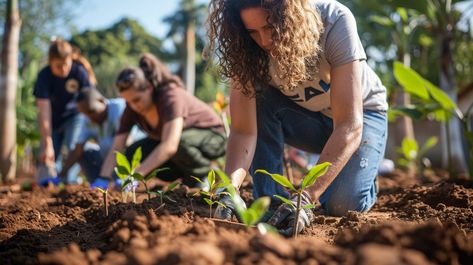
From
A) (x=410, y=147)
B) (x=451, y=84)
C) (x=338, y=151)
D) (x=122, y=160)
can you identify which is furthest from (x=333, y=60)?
(x=410, y=147)

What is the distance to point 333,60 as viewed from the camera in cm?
195

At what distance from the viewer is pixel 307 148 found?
266cm

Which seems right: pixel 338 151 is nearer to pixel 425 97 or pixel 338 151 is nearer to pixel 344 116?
pixel 344 116

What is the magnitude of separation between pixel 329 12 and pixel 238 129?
2.10ft

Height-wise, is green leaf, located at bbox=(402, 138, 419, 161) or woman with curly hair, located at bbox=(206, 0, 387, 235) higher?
woman with curly hair, located at bbox=(206, 0, 387, 235)

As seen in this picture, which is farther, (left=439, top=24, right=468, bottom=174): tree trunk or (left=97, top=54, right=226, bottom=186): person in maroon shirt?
(left=439, top=24, right=468, bottom=174): tree trunk

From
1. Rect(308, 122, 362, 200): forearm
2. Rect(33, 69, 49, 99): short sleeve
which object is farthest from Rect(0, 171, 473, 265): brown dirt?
Rect(33, 69, 49, 99): short sleeve

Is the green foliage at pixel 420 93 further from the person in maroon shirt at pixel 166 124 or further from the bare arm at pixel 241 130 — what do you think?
the bare arm at pixel 241 130

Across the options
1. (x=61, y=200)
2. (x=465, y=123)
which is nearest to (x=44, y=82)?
(x=61, y=200)

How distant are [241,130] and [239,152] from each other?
12cm

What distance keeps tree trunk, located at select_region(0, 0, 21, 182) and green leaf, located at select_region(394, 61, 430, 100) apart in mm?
3819

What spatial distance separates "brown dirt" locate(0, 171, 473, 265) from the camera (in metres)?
0.93

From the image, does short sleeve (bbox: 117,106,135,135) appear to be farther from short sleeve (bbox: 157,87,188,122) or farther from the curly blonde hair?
the curly blonde hair

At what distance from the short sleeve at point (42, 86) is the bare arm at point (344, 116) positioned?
10.5 ft
